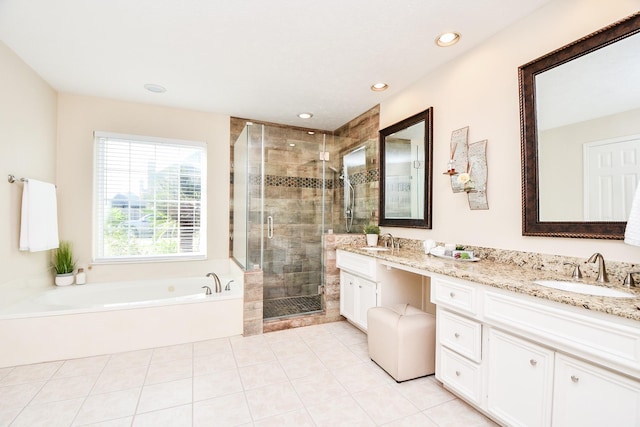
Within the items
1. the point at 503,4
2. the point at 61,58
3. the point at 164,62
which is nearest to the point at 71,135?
the point at 61,58

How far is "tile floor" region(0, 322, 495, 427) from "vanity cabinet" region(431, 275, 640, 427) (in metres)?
0.28

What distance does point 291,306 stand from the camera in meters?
3.32

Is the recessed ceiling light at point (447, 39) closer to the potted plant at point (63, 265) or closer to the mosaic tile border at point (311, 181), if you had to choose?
the mosaic tile border at point (311, 181)

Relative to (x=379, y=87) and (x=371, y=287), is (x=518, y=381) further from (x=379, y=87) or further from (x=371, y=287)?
(x=379, y=87)

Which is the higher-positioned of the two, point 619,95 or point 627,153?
point 619,95

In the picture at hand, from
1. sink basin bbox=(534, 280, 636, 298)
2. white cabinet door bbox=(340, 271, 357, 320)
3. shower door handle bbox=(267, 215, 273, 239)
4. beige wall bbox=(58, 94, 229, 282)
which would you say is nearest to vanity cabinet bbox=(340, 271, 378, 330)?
white cabinet door bbox=(340, 271, 357, 320)

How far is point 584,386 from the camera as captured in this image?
3.96 feet

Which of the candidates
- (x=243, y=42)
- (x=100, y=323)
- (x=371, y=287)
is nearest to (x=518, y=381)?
(x=371, y=287)

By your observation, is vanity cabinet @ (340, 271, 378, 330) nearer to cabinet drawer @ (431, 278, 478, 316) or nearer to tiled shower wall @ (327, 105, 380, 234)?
tiled shower wall @ (327, 105, 380, 234)

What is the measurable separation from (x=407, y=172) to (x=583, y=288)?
5.78 ft

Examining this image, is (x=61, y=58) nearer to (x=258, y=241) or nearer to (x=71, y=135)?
(x=71, y=135)

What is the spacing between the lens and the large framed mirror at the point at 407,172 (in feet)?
8.95

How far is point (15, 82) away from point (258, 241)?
2547 millimetres

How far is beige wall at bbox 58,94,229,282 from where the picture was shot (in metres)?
3.28
